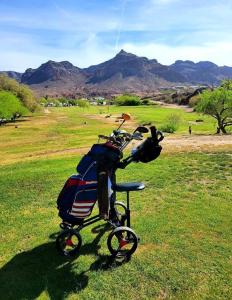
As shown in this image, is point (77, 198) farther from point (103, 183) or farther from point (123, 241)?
point (123, 241)

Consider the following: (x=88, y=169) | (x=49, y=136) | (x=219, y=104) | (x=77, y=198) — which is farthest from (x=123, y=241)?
(x=49, y=136)

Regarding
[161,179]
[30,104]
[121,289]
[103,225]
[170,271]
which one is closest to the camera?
[121,289]

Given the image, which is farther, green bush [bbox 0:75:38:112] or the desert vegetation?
green bush [bbox 0:75:38:112]

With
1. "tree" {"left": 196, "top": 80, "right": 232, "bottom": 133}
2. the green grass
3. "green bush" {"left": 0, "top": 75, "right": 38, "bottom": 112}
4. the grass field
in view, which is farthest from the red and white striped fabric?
"green bush" {"left": 0, "top": 75, "right": 38, "bottom": 112}

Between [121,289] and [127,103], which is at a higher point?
[121,289]

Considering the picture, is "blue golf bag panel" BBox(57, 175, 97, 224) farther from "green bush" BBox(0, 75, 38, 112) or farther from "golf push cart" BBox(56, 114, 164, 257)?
"green bush" BBox(0, 75, 38, 112)

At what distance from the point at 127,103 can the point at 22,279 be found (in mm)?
175237

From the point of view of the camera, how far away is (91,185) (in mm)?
8742

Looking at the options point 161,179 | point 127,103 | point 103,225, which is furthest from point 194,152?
point 127,103

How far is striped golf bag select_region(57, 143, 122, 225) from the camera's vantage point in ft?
28.1

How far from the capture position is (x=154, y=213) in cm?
1191

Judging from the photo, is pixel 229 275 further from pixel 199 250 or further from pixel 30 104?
pixel 30 104

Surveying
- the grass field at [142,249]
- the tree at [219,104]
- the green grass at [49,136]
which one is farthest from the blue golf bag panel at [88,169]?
the tree at [219,104]

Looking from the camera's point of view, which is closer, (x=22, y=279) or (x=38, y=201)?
(x=22, y=279)
